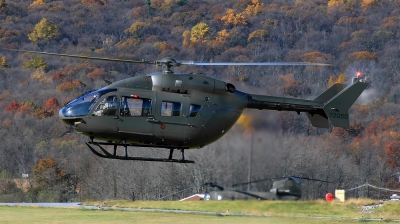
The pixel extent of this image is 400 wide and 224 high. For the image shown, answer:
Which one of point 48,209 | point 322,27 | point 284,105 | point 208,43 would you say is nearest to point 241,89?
point 284,105

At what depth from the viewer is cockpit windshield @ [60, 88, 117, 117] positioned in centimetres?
2991

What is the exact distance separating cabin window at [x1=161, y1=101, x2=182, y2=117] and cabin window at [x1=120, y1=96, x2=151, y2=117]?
0.46 m

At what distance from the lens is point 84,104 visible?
30.0 m

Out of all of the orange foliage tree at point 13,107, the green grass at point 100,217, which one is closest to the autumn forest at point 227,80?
the orange foliage tree at point 13,107

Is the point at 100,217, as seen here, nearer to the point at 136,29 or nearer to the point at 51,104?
the point at 51,104

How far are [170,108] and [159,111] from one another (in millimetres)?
380

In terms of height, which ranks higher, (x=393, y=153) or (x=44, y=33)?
(x=44, y=33)

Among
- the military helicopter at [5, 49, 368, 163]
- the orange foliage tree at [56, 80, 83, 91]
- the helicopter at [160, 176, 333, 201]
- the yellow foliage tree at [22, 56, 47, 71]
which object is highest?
the yellow foliage tree at [22, 56, 47, 71]

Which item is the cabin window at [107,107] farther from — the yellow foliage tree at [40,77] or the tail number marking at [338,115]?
the yellow foliage tree at [40,77]

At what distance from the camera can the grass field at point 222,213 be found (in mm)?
29344

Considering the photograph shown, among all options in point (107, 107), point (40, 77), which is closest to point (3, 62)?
point (40, 77)

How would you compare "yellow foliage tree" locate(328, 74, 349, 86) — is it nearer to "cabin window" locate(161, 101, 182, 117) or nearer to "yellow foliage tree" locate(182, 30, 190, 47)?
"yellow foliage tree" locate(182, 30, 190, 47)

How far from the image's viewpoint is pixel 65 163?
266 feet

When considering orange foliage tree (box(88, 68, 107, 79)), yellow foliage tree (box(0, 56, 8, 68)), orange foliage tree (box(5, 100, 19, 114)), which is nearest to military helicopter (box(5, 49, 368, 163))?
orange foliage tree (box(5, 100, 19, 114))
